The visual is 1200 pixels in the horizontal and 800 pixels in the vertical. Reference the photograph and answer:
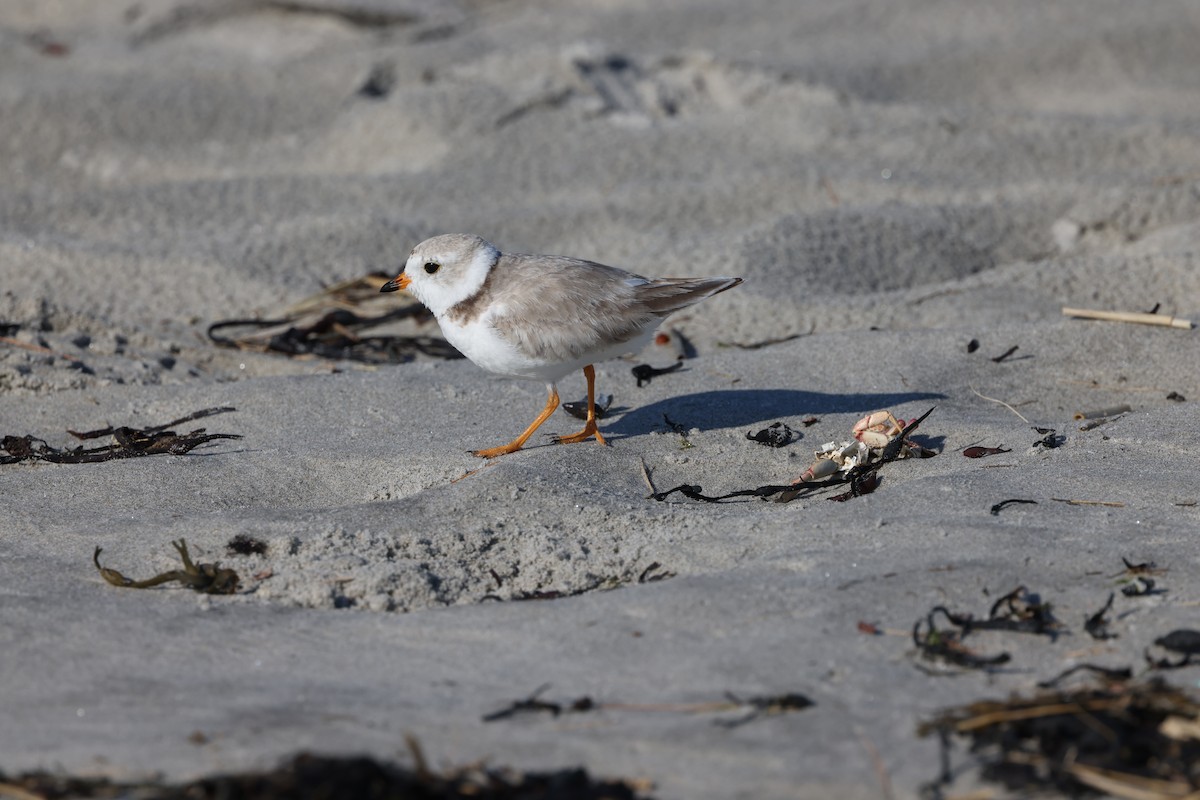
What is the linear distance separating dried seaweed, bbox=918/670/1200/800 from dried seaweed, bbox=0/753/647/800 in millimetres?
709

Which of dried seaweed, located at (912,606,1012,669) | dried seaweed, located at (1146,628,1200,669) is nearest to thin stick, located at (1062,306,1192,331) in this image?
dried seaweed, located at (1146,628,1200,669)

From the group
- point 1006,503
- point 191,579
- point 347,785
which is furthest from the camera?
point 1006,503

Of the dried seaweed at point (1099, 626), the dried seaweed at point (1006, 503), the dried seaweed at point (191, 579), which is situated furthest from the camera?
the dried seaweed at point (1006, 503)

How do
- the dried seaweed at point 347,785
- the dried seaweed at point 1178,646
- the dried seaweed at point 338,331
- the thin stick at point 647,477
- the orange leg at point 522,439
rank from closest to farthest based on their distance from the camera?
the dried seaweed at point 347,785 < the dried seaweed at point 1178,646 < the thin stick at point 647,477 < the orange leg at point 522,439 < the dried seaweed at point 338,331

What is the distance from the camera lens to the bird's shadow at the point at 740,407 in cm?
468

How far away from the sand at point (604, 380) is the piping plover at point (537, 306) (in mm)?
333

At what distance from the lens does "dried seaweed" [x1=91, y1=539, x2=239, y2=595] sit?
336cm

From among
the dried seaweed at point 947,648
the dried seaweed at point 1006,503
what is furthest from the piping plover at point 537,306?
the dried seaweed at point 947,648

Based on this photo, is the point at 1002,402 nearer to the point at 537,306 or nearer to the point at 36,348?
the point at 537,306

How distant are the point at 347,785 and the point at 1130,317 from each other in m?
4.25

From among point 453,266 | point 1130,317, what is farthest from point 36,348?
point 1130,317

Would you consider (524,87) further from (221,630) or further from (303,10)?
(221,630)

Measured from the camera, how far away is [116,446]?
14.7 feet

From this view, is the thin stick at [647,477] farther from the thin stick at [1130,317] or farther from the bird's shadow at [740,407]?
the thin stick at [1130,317]
